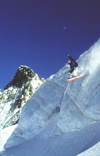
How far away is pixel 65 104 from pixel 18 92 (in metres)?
52.3

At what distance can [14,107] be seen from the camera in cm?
5178

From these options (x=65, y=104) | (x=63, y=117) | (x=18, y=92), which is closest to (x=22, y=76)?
(x=18, y=92)

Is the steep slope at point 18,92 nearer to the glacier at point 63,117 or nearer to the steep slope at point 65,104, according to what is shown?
the steep slope at point 65,104

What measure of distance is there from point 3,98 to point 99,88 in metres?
59.4

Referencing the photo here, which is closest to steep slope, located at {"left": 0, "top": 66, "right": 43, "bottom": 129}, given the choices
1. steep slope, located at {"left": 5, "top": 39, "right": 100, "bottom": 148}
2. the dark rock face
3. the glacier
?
the dark rock face

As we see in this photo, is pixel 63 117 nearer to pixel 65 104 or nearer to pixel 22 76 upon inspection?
pixel 65 104

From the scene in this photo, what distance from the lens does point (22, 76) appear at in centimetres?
6328

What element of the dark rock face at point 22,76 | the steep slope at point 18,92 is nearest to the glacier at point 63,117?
the steep slope at point 18,92

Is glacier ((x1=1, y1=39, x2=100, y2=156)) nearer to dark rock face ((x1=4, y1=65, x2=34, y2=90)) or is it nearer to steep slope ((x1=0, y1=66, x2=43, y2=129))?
steep slope ((x1=0, y1=66, x2=43, y2=129))

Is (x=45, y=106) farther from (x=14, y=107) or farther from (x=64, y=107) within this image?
(x=14, y=107)

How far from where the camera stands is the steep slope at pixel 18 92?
5072cm

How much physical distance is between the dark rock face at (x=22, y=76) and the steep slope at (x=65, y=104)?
49.6 meters

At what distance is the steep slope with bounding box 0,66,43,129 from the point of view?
50719 mm

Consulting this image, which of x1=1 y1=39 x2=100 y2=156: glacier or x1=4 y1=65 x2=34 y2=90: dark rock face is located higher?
x1=4 y1=65 x2=34 y2=90: dark rock face
